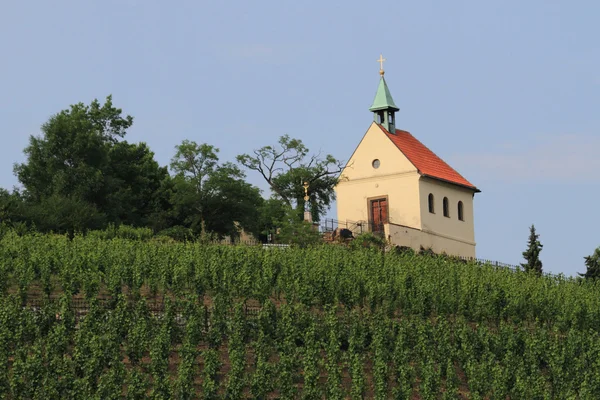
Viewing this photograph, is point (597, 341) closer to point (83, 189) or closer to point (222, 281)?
point (222, 281)

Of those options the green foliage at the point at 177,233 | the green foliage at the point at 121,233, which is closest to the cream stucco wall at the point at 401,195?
the green foliage at the point at 177,233

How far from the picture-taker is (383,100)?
5084 cm

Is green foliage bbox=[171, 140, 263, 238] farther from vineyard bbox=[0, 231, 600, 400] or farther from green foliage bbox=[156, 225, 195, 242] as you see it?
vineyard bbox=[0, 231, 600, 400]

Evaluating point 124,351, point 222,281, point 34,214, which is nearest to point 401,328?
point 222,281

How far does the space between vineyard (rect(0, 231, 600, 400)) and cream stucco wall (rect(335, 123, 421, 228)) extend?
13.4 metres

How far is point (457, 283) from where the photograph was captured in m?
34.1

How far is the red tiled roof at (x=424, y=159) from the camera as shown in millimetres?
49125

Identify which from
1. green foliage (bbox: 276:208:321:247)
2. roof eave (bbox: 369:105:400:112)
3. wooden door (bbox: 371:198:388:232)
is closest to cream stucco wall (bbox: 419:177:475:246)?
wooden door (bbox: 371:198:388:232)

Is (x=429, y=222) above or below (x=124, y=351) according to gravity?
above

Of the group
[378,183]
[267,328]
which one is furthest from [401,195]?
[267,328]

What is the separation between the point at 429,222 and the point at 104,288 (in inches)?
875

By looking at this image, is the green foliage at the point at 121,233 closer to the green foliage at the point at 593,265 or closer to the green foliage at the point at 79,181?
the green foliage at the point at 79,181

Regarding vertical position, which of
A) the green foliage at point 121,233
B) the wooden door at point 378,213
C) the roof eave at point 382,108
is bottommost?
the green foliage at point 121,233

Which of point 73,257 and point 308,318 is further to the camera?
point 73,257
